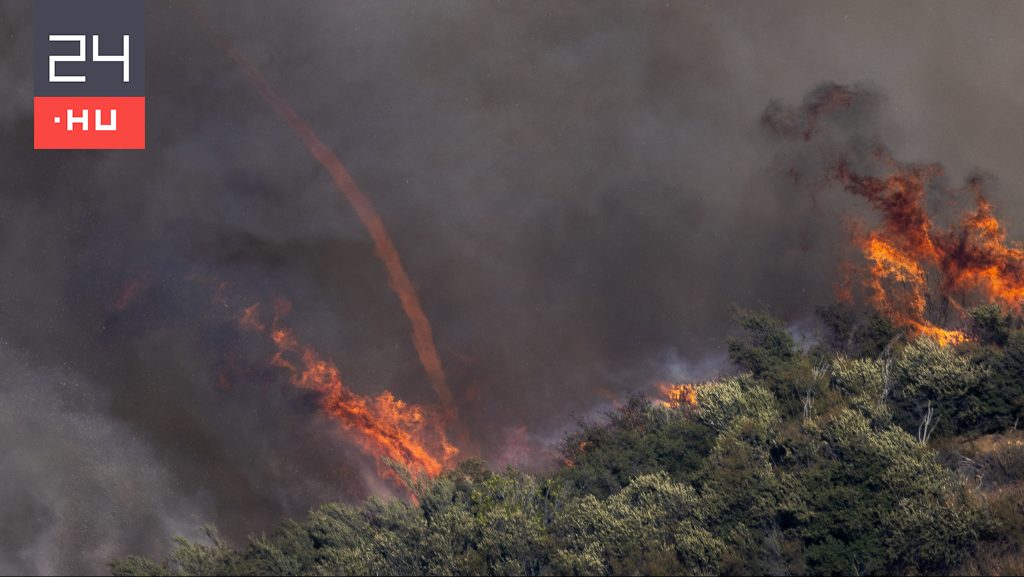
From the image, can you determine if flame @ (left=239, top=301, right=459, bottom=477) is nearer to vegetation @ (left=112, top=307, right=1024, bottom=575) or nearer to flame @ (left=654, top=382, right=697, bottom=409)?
flame @ (left=654, top=382, right=697, bottom=409)

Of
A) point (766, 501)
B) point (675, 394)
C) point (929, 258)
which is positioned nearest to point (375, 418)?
point (675, 394)

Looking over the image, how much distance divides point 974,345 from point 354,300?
5158 cm

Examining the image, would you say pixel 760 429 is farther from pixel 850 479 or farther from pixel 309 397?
pixel 309 397

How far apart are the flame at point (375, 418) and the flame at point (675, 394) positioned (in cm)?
1595

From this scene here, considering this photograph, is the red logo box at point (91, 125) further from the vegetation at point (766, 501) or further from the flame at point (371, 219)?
the vegetation at point (766, 501)

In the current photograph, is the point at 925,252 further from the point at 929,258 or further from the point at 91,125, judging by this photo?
the point at 91,125

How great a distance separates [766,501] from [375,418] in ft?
132

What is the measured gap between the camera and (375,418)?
299ft

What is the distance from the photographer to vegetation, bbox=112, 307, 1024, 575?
178 ft

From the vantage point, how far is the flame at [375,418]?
8838 cm

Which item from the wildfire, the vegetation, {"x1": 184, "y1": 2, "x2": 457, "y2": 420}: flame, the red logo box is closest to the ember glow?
the wildfire

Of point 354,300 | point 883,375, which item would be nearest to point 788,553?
point 883,375

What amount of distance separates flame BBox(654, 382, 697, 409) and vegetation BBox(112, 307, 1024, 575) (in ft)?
43.4

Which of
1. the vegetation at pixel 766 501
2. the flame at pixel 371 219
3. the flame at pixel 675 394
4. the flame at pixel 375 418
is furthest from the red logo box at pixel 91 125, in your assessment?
the vegetation at pixel 766 501
